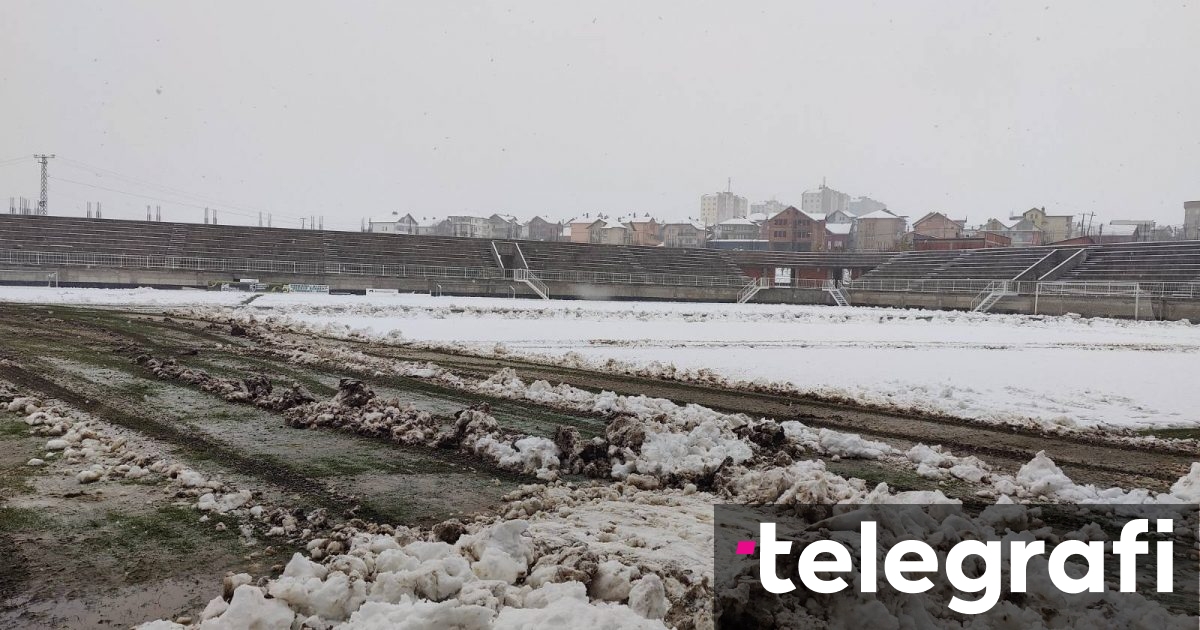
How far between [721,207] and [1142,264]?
126 m

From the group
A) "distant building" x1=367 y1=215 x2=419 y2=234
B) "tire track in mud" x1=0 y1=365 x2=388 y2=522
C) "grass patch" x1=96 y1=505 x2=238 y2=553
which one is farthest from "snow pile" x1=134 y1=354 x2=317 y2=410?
"distant building" x1=367 y1=215 x2=419 y2=234

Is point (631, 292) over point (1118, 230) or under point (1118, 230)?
under

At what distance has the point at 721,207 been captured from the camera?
168125 mm

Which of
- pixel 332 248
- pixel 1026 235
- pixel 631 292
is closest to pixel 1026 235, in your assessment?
pixel 1026 235

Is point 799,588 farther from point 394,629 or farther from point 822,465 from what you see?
point 822,465

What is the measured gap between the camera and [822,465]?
6.00m

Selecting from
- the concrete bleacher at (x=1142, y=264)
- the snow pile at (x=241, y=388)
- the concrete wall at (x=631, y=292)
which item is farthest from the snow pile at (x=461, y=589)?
the concrete bleacher at (x=1142, y=264)

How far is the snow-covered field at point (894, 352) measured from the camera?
10516mm

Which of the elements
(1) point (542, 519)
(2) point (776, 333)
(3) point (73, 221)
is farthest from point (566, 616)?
→ (3) point (73, 221)

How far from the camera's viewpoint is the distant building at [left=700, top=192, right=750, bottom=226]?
165387 mm

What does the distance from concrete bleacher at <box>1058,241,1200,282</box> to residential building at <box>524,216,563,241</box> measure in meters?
83.0

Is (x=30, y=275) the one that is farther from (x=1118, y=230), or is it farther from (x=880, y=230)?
(x=1118, y=230)

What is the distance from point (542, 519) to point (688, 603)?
155 cm

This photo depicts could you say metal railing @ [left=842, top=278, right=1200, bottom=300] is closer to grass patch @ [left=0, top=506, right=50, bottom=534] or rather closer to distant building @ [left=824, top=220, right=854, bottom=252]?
grass patch @ [left=0, top=506, right=50, bottom=534]
